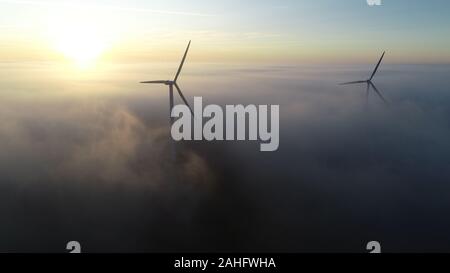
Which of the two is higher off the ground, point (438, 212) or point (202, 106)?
point (202, 106)

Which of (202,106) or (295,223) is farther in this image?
(295,223)

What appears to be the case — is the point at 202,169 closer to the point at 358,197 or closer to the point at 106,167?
the point at 106,167
